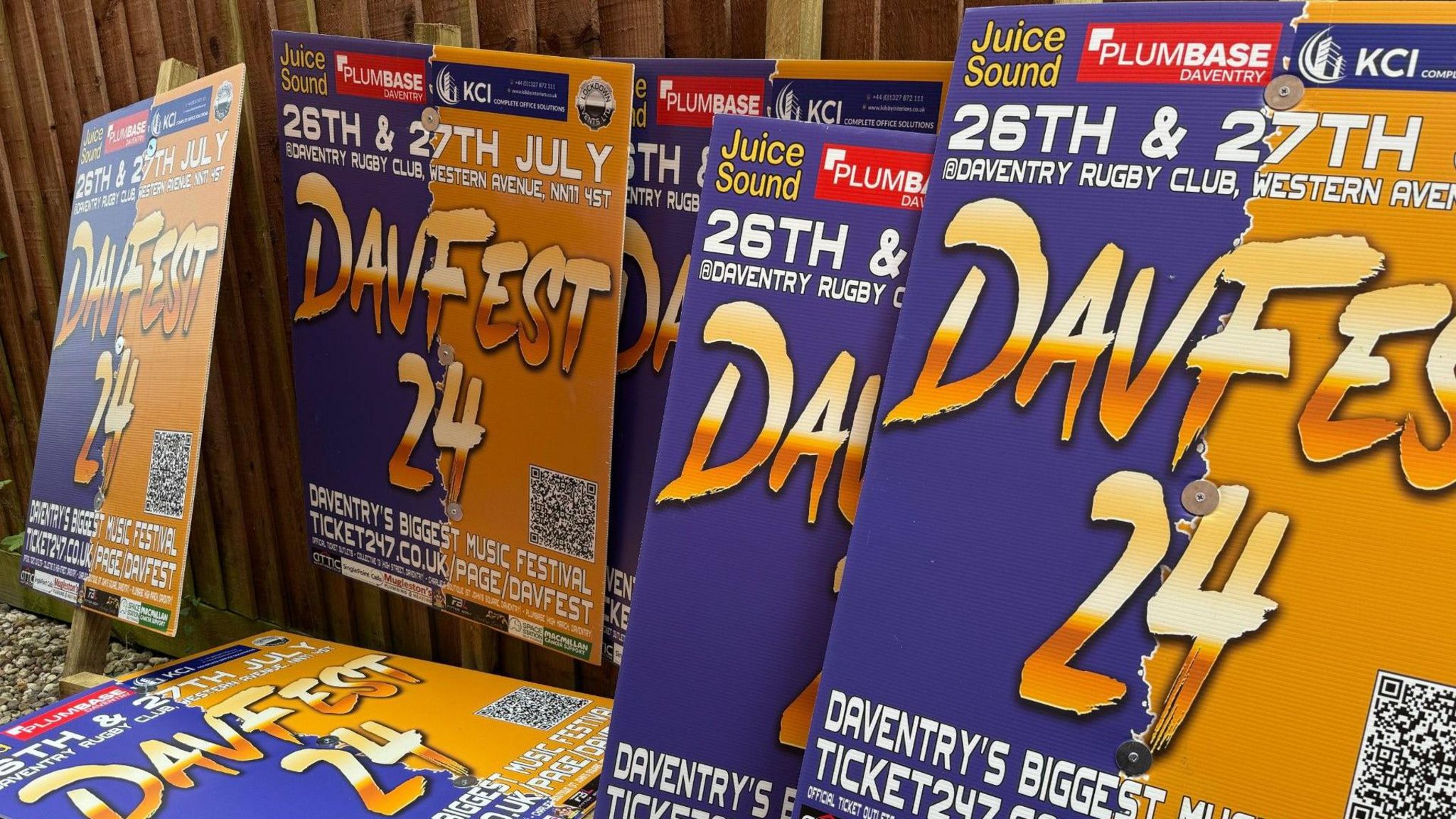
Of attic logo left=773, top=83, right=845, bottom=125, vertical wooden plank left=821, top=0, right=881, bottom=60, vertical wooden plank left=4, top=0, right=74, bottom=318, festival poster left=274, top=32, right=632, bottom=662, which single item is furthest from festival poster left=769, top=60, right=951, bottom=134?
vertical wooden plank left=4, top=0, right=74, bottom=318

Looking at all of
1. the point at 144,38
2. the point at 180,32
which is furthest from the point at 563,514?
the point at 144,38

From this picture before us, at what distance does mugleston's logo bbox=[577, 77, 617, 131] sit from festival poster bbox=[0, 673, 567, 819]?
1.00 m

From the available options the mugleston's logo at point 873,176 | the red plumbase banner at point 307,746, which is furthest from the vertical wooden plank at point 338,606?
the mugleston's logo at point 873,176

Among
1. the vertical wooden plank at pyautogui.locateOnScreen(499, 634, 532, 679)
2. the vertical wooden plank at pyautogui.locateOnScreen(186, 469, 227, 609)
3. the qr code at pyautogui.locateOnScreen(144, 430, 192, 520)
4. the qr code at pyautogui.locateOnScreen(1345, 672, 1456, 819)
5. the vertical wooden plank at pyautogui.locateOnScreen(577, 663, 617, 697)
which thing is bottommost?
the vertical wooden plank at pyautogui.locateOnScreen(186, 469, 227, 609)

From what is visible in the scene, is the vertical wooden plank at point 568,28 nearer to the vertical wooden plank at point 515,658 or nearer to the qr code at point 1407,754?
the vertical wooden plank at point 515,658

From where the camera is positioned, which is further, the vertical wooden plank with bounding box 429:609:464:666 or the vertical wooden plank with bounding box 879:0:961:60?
the vertical wooden plank with bounding box 429:609:464:666

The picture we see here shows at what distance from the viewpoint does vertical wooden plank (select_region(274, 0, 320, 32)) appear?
2008 millimetres

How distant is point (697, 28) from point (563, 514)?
0.79m

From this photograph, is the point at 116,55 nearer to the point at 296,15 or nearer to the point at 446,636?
the point at 296,15

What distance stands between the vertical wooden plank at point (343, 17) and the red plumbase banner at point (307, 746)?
1208 mm

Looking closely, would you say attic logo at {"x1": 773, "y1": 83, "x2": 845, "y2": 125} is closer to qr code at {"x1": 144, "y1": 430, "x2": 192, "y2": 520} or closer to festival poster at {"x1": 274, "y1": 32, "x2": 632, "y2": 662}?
festival poster at {"x1": 274, "y1": 32, "x2": 632, "y2": 662}

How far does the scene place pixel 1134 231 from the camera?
977 millimetres

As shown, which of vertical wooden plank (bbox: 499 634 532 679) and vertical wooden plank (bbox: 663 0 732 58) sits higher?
vertical wooden plank (bbox: 663 0 732 58)

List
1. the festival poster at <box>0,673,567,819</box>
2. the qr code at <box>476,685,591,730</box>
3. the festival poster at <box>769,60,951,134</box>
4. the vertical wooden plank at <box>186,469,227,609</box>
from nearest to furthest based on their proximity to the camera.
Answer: the festival poster at <box>769,60,951,134</box>
the festival poster at <box>0,673,567,819</box>
the qr code at <box>476,685,591,730</box>
the vertical wooden plank at <box>186,469,227,609</box>
